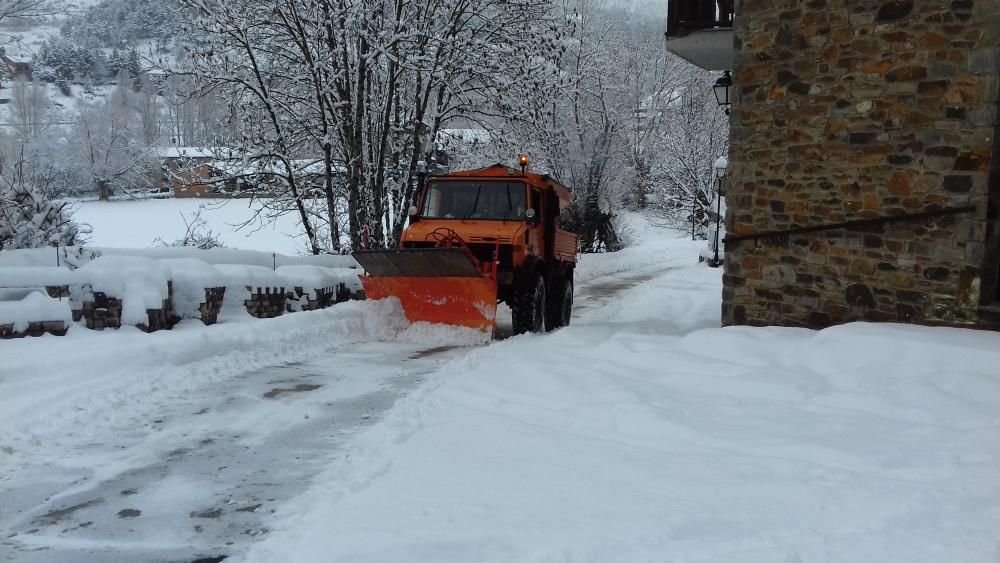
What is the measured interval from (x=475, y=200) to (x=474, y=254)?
3.53 feet

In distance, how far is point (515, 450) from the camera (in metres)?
4.03

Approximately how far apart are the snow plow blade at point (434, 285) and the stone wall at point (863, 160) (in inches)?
114

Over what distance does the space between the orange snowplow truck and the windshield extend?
0.04 ft

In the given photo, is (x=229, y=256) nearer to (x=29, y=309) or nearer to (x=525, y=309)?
(x=29, y=309)

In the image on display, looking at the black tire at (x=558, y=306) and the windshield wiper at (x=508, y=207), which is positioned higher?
the windshield wiper at (x=508, y=207)

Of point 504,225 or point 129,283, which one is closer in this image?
point 129,283

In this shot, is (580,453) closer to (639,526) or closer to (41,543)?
(639,526)

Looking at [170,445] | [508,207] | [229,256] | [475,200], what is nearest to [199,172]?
[229,256]

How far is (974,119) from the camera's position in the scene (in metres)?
6.12

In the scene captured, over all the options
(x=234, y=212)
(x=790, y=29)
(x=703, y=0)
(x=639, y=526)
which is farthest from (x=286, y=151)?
(x=234, y=212)

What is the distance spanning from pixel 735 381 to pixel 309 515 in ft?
11.5

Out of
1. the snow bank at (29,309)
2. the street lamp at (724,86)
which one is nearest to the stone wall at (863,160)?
the street lamp at (724,86)

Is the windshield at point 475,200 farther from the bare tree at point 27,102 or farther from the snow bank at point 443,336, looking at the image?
the bare tree at point 27,102

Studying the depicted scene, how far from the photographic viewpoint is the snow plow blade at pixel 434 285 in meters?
7.90
